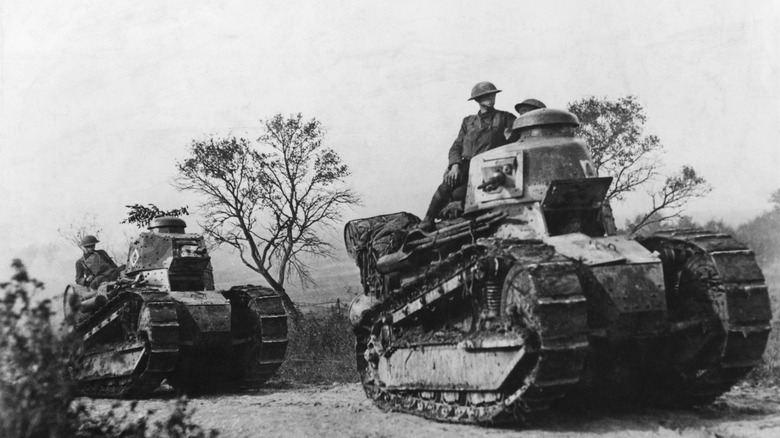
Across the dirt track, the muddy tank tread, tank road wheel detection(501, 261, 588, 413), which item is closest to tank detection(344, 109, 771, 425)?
tank road wheel detection(501, 261, 588, 413)

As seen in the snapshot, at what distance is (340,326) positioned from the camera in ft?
63.8

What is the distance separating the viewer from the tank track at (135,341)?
44.9ft

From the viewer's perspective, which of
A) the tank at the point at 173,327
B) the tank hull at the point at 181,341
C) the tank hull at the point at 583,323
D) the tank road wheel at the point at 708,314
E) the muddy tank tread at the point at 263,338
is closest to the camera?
the tank hull at the point at 583,323

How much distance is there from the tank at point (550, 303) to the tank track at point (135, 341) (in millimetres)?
3718

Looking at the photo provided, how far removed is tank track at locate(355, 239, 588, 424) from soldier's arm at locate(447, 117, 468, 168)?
7.04 ft

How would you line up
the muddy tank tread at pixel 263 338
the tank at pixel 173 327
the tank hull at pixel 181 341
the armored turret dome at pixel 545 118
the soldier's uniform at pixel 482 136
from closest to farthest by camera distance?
the armored turret dome at pixel 545 118
the soldier's uniform at pixel 482 136
the tank hull at pixel 181 341
the tank at pixel 173 327
the muddy tank tread at pixel 263 338

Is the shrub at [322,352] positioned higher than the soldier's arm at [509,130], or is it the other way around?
the soldier's arm at [509,130]

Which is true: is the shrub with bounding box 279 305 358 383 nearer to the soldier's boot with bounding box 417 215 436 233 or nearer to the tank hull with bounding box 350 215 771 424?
the soldier's boot with bounding box 417 215 436 233

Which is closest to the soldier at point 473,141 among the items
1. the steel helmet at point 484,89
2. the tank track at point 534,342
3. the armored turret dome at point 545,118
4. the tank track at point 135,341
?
the steel helmet at point 484,89

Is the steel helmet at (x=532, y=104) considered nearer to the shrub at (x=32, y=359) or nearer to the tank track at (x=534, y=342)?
the tank track at (x=534, y=342)

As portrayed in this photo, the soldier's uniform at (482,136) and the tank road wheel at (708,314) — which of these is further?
the soldier's uniform at (482,136)

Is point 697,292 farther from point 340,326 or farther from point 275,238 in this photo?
point 275,238

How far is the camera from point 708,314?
9.27m

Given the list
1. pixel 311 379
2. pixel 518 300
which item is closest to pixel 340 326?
pixel 311 379
